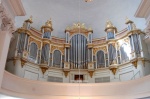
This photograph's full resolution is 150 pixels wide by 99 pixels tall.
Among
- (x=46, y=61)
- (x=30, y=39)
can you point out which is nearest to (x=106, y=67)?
(x=46, y=61)

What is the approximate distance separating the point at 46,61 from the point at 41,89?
9.34 ft

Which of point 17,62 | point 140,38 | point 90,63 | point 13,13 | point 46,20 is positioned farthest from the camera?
point 46,20

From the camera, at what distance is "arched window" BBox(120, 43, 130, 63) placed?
1409 centimetres

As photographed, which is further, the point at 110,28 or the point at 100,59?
the point at 110,28

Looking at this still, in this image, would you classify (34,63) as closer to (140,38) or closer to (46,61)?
(46,61)

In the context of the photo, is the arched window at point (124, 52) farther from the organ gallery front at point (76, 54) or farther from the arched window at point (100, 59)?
the arched window at point (100, 59)

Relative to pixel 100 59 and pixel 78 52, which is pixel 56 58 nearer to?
pixel 78 52

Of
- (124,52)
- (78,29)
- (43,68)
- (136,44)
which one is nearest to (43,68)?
(43,68)

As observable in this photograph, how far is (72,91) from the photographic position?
12.5 m

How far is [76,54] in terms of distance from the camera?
1561cm

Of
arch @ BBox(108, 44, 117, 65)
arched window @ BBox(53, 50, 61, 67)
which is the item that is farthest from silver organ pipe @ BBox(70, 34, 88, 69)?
arch @ BBox(108, 44, 117, 65)

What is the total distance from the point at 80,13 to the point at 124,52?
5580 mm

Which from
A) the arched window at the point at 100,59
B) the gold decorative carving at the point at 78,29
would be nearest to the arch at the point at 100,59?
the arched window at the point at 100,59

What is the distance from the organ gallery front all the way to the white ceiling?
82cm
